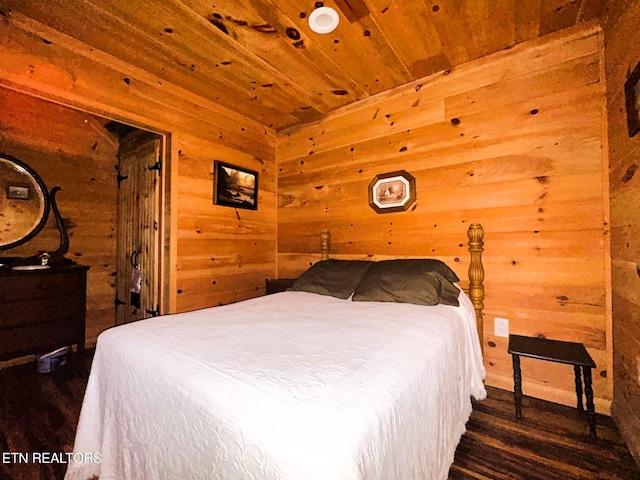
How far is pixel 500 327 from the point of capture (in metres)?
1.99

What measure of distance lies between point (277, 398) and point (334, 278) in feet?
5.10

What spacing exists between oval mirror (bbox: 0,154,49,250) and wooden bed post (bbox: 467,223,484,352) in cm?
366

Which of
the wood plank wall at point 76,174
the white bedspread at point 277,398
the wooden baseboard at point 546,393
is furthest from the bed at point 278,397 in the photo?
the wood plank wall at point 76,174

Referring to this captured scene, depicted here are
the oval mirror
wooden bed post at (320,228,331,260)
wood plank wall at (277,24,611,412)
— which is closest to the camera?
wood plank wall at (277,24,611,412)

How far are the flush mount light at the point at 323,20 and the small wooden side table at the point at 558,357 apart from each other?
2.22 m

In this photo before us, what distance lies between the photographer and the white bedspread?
635 mm

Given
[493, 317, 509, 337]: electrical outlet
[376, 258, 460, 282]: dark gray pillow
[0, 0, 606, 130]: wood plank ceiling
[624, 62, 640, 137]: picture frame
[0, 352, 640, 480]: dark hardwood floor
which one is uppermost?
[0, 0, 606, 130]: wood plank ceiling

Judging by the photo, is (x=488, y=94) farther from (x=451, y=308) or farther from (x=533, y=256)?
(x=451, y=308)

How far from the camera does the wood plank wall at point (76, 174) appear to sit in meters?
2.63

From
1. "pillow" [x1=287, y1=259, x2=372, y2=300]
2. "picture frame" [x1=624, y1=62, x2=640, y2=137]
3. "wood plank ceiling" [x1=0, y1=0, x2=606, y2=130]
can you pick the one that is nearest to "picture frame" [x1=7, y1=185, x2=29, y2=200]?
"wood plank ceiling" [x1=0, y1=0, x2=606, y2=130]

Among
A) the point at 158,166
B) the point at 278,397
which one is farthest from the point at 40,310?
the point at 278,397

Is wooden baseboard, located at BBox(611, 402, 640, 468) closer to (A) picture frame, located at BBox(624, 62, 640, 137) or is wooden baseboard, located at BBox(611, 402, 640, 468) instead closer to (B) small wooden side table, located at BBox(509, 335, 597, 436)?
(B) small wooden side table, located at BBox(509, 335, 597, 436)

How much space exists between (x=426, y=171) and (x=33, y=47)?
2809mm

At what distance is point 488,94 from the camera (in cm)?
207
